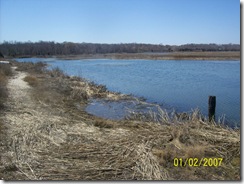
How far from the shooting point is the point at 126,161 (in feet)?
21.2

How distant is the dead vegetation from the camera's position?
5980 mm

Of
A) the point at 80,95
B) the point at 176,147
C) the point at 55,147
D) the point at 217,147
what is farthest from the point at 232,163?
the point at 80,95

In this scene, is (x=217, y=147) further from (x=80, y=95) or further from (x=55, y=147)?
(x=80, y=95)

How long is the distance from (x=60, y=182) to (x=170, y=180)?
1989 mm
